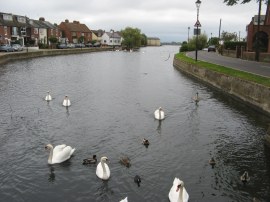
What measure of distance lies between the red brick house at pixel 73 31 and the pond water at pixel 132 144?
389 feet

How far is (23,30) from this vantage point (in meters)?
113

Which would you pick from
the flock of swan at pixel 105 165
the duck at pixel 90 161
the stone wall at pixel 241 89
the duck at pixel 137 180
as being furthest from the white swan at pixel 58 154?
the stone wall at pixel 241 89

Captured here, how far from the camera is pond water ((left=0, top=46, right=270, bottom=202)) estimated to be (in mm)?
15898

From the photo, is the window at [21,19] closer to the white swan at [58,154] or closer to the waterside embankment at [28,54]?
the waterside embankment at [28,54]

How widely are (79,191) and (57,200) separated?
1.06 metres

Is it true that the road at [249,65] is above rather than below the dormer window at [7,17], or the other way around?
below

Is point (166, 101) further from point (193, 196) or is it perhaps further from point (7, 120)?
point (193, 196)

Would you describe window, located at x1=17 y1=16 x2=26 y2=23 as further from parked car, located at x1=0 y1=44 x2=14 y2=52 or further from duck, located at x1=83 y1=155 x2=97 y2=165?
duck, located at x1=83 y1=155 x2=97 y2=165

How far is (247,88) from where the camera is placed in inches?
1261

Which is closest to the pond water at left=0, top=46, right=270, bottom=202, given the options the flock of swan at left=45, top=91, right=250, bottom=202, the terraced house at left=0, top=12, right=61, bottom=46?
the flock of swan at left=45, top=91, right=250, bottom=202

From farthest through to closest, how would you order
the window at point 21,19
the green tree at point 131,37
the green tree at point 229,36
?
the green tree at point 131,37
the green tree at point 229,36
the window at point 21,19

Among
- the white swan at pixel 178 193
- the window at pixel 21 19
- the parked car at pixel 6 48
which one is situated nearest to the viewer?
the white swan at pixel 178 193

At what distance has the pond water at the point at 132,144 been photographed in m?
15.9

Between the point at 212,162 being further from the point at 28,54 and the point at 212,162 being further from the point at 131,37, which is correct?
the point at 131,37
